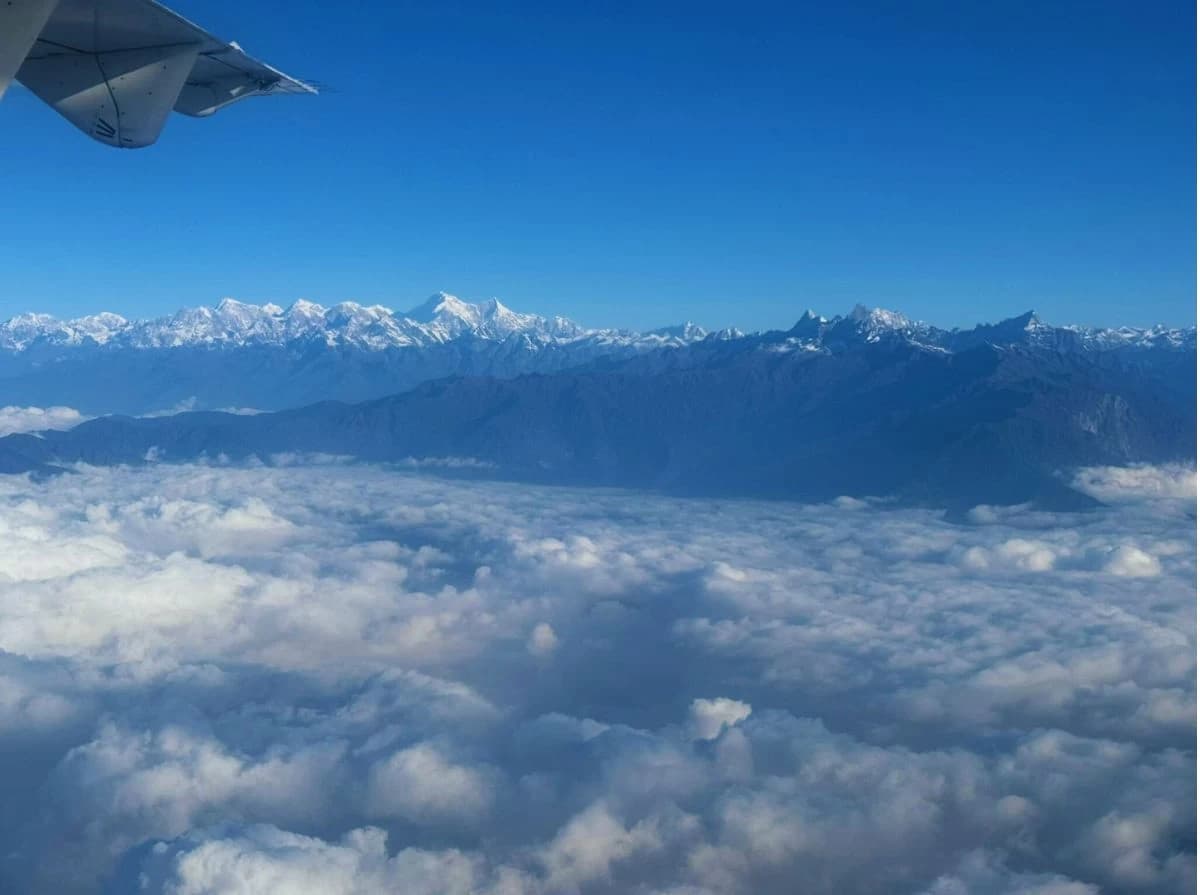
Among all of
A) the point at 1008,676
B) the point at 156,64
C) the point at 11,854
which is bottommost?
the point at 11,854

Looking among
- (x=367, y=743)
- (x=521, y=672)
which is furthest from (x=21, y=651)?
(x=521, y=672)

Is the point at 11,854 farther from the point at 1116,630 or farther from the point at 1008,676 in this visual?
the point at 1116,630

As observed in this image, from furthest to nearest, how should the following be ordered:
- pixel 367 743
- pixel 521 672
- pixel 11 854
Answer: pixel 521 672 → pixel 367 743 → pixel 11 854

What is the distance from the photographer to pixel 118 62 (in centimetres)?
835

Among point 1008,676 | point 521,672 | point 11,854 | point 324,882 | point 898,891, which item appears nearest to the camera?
point 324,882

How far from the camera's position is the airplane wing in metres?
7.60

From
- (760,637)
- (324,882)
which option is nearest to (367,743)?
(324,882)

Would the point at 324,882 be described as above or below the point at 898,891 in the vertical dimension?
above

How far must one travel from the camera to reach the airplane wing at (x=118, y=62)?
7.60 meters

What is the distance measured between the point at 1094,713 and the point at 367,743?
4401 inches

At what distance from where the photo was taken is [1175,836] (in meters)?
98.7

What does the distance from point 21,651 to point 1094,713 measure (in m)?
179

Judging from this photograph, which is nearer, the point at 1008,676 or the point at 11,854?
the point at 11,854

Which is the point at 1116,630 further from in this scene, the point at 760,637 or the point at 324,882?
the point at 324,882
